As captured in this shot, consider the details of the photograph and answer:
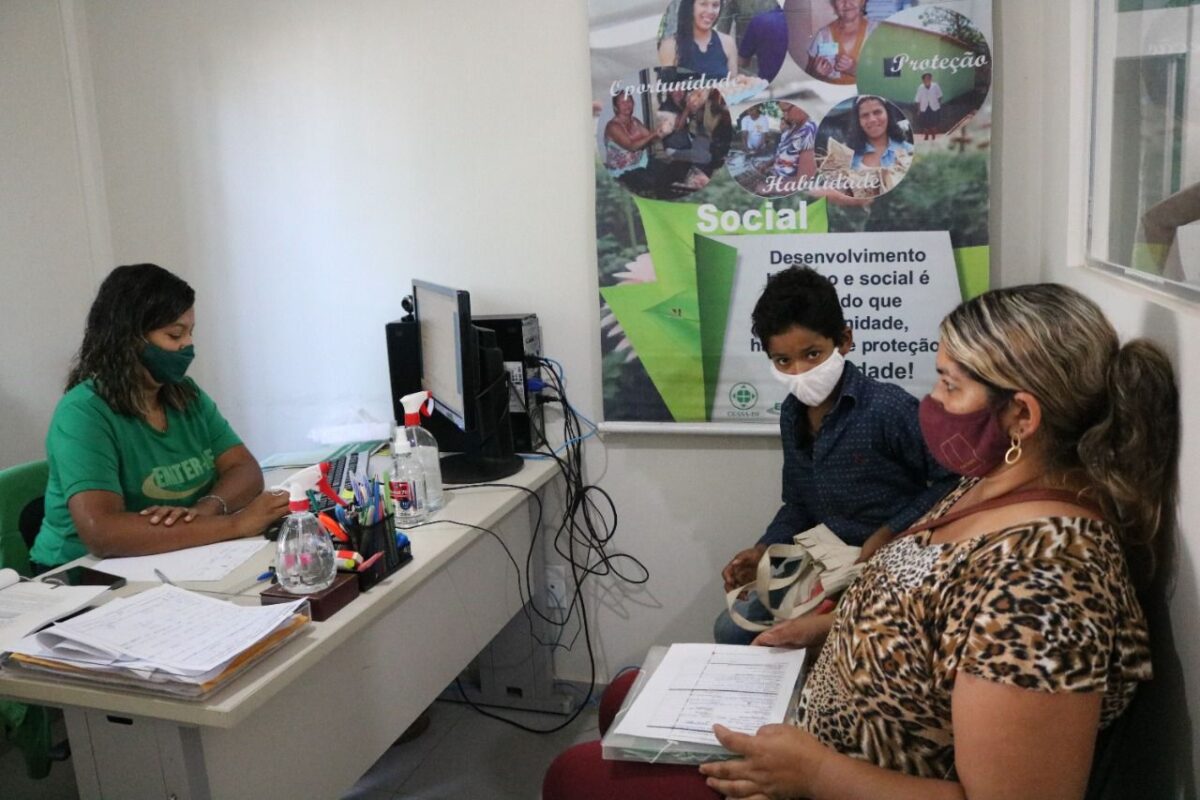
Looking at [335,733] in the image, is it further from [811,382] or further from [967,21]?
[967,21]

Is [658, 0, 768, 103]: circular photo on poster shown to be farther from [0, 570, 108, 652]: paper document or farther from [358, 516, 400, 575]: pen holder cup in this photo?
[0, 570, 108, 652]: paper document

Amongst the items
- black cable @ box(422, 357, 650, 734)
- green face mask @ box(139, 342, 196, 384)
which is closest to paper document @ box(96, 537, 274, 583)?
green face mask @ box(139, 342, 196, 384)

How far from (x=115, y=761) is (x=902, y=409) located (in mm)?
1492

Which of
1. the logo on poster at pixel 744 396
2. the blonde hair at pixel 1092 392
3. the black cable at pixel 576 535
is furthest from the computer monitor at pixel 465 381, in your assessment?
the blonde hair at pixel 1092 392

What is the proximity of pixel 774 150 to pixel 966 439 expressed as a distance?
4.31ft

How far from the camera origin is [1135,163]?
141 cm

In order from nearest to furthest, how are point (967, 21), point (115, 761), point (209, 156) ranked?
point (115, 761) < point (967, 21) < point (209, 156)

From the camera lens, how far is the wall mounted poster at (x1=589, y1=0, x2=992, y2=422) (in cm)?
221

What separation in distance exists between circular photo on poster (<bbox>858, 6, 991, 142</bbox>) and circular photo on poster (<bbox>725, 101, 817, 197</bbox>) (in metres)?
0.17

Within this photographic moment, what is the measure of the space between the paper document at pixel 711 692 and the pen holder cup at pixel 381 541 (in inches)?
21.4

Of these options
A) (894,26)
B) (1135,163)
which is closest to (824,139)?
(894,26)

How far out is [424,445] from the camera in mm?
2092

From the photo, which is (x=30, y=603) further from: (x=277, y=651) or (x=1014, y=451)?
(x=1014, y=451)

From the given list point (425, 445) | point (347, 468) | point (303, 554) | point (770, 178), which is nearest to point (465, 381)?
point (425, 445)
